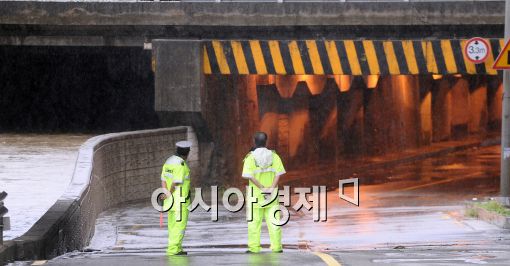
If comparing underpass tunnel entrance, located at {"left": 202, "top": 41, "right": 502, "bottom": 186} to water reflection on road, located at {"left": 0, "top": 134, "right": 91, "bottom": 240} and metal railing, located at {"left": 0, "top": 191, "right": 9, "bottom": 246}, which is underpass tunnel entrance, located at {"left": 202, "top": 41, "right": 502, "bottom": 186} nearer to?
water reflection on road, located at {"left": 0, "top": 134, "right": 91, "bottom": 240}

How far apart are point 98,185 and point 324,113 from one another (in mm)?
16568

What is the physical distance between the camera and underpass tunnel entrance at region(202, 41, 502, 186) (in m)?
27.2

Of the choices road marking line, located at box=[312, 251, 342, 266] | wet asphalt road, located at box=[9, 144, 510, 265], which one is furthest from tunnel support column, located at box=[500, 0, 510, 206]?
road marking line, located at box=[312, 251, 342, 266]

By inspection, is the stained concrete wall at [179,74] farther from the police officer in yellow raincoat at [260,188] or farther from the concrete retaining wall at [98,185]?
the police officer in yellow raincoat at [260,188]

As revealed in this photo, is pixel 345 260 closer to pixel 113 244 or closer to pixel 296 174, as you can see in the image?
pixel 113 244

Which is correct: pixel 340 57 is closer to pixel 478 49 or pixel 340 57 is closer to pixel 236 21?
pixel 236 21

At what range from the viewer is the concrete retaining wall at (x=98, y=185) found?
12.7 meters

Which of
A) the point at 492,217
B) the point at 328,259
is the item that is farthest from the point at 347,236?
the point at 328,259

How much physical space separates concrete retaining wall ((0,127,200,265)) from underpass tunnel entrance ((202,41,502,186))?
158cm

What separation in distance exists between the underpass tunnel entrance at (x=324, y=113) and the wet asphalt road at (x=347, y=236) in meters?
3.23

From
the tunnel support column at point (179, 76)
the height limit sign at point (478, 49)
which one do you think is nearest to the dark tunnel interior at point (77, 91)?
the tunnel support column at point (179, 76)

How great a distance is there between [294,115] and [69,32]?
29.6 feet

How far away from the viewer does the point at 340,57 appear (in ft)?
82.8

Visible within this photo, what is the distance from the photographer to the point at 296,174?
31.7 metres
